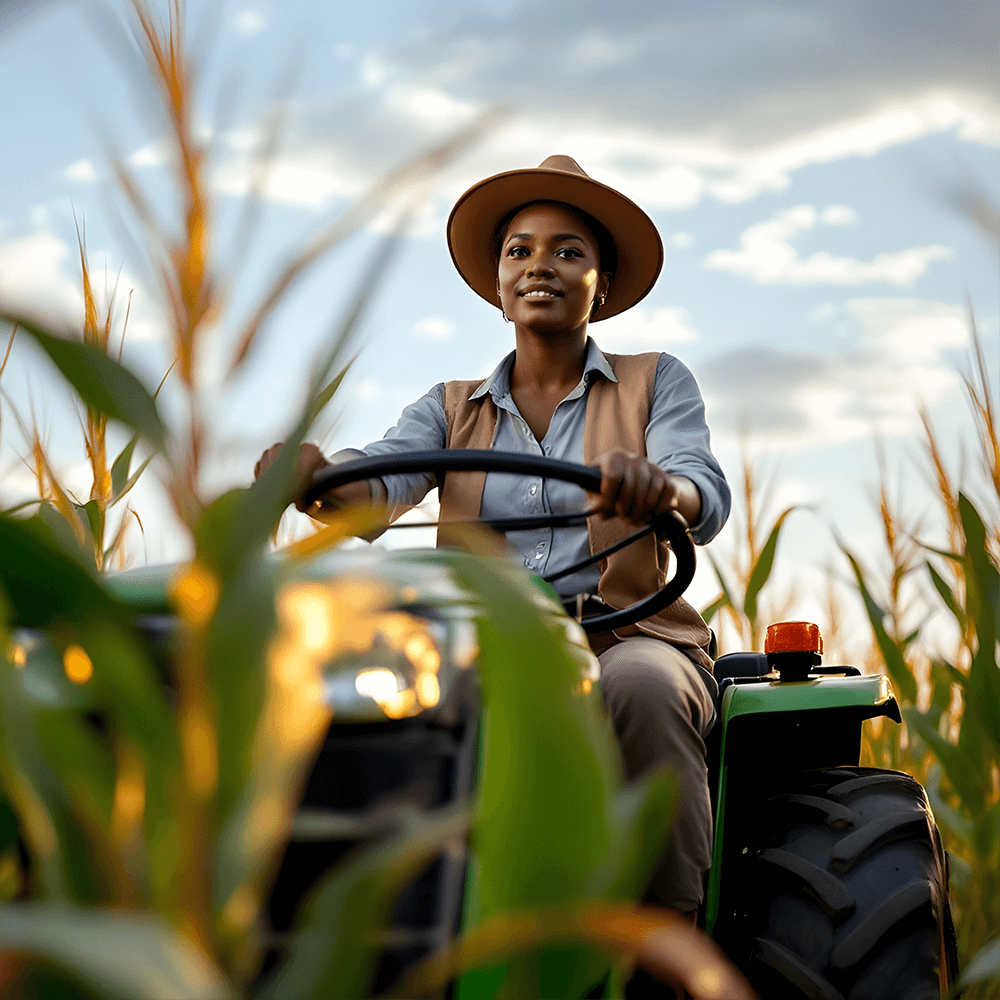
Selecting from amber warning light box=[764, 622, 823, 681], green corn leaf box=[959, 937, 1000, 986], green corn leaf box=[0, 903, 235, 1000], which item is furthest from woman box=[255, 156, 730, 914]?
green corn leaf box=[0, 903, 235, 1000]

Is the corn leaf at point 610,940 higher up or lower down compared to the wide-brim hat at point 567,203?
lower down

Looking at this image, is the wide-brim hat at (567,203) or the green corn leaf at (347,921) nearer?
the green corn leaf at (347,921)

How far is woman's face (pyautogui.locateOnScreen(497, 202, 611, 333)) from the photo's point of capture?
2373 millimetres

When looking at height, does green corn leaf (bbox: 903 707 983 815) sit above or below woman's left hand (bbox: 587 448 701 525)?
below

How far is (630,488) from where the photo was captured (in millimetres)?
1364

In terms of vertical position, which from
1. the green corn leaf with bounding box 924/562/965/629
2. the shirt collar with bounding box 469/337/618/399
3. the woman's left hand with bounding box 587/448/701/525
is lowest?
the green corn leaf with bounding box 924/562/965/629

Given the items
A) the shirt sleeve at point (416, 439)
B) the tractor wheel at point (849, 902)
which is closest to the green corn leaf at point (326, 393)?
the tractor wheel at point (849, 902)

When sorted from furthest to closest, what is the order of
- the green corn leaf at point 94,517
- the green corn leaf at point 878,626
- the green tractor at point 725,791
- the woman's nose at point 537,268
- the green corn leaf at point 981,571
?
1. the woman's nose at point 537,268
2. the green corn leaf at point 878,626
3. the green corn leaf at point 94,517
4. the green corn leaf at point 981,571
5. the green tractor at point 725,791

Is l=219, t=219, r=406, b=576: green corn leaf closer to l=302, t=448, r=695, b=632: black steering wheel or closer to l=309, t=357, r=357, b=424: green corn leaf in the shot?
l=309, t=357, r=357, b=424: green corn leaf

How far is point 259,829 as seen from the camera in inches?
20.9

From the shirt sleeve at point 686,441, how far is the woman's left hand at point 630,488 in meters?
0.48

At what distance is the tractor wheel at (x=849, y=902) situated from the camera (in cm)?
143

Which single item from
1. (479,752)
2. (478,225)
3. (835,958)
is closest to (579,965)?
(479,752)

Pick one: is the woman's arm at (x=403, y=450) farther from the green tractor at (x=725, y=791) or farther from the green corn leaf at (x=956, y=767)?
the green corn leaf at (x=956, y=767)
